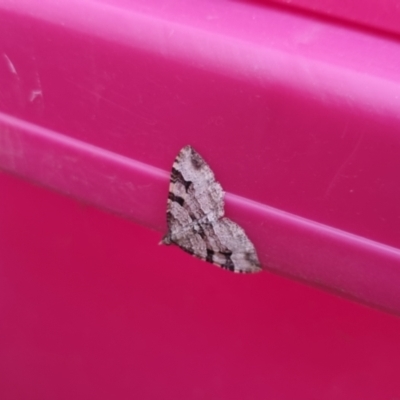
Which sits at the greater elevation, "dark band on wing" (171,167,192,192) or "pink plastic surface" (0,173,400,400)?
"dark band on wing" (171,167,192,192)

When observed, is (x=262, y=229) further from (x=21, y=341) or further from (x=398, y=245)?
(x=21, y=341)

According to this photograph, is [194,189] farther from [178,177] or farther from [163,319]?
[163,319]

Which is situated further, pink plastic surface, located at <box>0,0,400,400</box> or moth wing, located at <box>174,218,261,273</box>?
moth wing, located at <box>174,218,261,273</box>

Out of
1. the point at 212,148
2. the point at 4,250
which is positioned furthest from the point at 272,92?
the point at 4,250

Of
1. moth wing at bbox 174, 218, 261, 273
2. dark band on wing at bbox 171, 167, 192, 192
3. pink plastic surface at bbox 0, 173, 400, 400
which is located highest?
dark band on wing at bbox 171, 167, 192, 192

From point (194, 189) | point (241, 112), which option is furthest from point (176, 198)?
point (241, 112)
